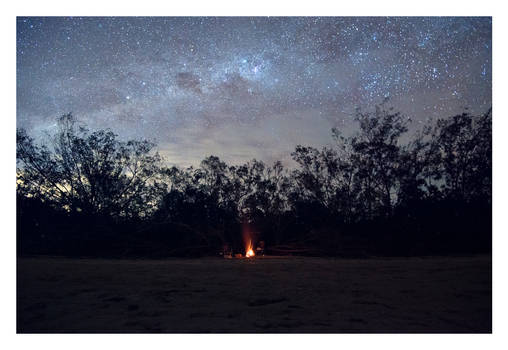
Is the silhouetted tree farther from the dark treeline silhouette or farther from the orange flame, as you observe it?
the orange flame

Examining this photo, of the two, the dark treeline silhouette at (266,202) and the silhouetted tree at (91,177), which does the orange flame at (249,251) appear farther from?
the silhouetted tree at (91,177)

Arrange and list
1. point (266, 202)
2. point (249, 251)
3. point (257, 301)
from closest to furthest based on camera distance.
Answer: point (257, 301) → point (249, 251) → point (266, 202)

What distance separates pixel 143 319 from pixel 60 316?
36.2 inches

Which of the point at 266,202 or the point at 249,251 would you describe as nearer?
the point at 249,251

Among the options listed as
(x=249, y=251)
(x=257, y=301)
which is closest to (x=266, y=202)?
(x=249, y=251)

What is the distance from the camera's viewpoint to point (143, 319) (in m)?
3.27

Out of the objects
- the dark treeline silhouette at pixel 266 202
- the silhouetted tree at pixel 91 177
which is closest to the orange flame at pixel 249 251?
the dark treeline silhouette at pixel 266 202

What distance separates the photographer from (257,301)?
3.87 metres

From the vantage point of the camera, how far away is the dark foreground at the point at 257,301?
3.16m

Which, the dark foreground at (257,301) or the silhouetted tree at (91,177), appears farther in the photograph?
the silhouetted tree at (91,177)

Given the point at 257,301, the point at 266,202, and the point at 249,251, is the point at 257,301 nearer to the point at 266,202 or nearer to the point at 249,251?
the point at 249,251

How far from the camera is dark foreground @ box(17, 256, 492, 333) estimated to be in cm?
316

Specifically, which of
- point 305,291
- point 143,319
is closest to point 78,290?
point 143,319

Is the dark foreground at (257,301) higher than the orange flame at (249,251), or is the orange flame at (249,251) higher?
the dark foreground at (257,301)
